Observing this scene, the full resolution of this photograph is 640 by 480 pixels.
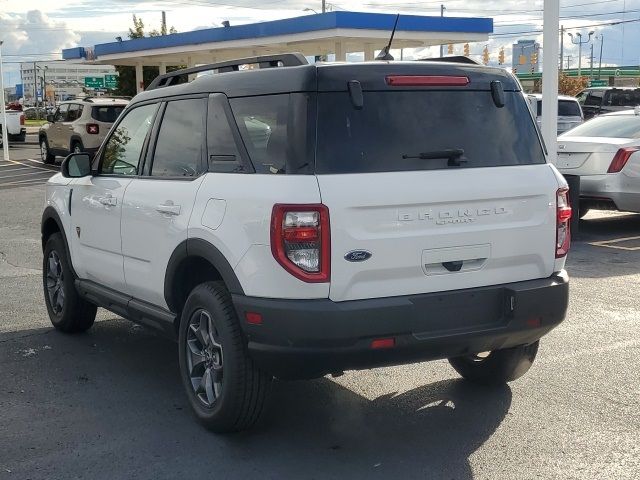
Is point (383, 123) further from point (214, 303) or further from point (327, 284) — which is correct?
point (214, 303)

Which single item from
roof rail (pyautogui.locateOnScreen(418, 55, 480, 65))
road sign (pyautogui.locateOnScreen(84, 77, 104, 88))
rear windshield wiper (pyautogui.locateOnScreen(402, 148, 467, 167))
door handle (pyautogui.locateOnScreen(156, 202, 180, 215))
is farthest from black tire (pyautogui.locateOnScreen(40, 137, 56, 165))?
road sign (pyautogui.locateOnScreen(84, 77, 104, 88))

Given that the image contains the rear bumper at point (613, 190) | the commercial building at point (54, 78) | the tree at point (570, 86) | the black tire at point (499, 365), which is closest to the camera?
the black tire at point (499, 365)

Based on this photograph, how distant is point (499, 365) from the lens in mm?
5277

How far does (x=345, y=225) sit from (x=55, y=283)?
376 cm

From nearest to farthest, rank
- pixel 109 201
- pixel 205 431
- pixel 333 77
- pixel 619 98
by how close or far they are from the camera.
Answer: pixel 333 77
pixel 205 431
pixel 109 201
pixel 619 98

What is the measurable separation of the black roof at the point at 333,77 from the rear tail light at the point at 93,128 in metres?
17.9

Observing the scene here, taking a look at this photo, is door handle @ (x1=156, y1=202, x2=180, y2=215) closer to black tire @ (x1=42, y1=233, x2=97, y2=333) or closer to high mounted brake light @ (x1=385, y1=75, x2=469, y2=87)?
high mounted brake light @ (x1=385, y1=75, x2=469, y2=87)

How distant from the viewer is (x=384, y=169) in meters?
4.19

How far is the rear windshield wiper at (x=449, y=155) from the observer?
4.33 meters

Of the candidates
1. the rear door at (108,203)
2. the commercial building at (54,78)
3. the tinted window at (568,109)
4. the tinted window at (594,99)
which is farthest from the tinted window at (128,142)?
the commercial building at (54,78)

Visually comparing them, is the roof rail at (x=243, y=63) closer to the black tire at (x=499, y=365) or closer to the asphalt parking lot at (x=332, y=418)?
the asphalt parking lot at (x=332, y=418)

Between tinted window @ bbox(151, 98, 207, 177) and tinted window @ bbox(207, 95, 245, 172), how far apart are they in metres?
0.11

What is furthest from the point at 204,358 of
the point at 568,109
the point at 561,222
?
the point at 568,109

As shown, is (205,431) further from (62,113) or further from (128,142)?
(62,113)
